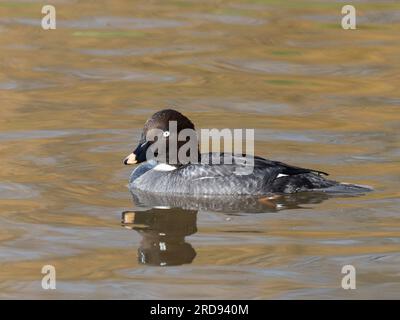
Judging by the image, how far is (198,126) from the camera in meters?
14.7

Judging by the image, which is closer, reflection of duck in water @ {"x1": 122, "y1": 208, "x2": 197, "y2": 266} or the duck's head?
reflection of duck in water @ {"x1": 122, "y1": 208, "x2": 197, "y2": 266}

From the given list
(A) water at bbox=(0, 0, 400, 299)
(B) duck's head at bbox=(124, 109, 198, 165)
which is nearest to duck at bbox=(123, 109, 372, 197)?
(B) duck's head at bbox=(124, 109, 198, 165)

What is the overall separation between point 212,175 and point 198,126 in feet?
7.89

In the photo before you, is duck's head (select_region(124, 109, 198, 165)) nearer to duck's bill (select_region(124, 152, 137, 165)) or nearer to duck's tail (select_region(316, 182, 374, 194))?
duck's bill (select_region(124, 152, 137, 165))

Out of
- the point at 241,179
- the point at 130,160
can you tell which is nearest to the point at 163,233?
the point at 130,160

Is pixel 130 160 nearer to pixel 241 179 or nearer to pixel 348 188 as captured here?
pixel 241 179

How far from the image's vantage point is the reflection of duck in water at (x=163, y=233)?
34.1ft

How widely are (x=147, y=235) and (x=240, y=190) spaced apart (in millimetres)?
1604

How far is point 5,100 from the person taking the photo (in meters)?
15.7

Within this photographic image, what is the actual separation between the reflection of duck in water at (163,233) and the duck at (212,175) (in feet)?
2.00

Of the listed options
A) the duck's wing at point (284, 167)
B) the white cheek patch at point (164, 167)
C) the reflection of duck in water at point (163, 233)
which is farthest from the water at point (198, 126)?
the white cheek patch at point (164, 167)

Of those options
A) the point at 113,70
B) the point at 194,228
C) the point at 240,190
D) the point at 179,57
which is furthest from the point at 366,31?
the point at 194,228

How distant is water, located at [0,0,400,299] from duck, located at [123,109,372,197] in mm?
197

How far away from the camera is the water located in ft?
32.8
